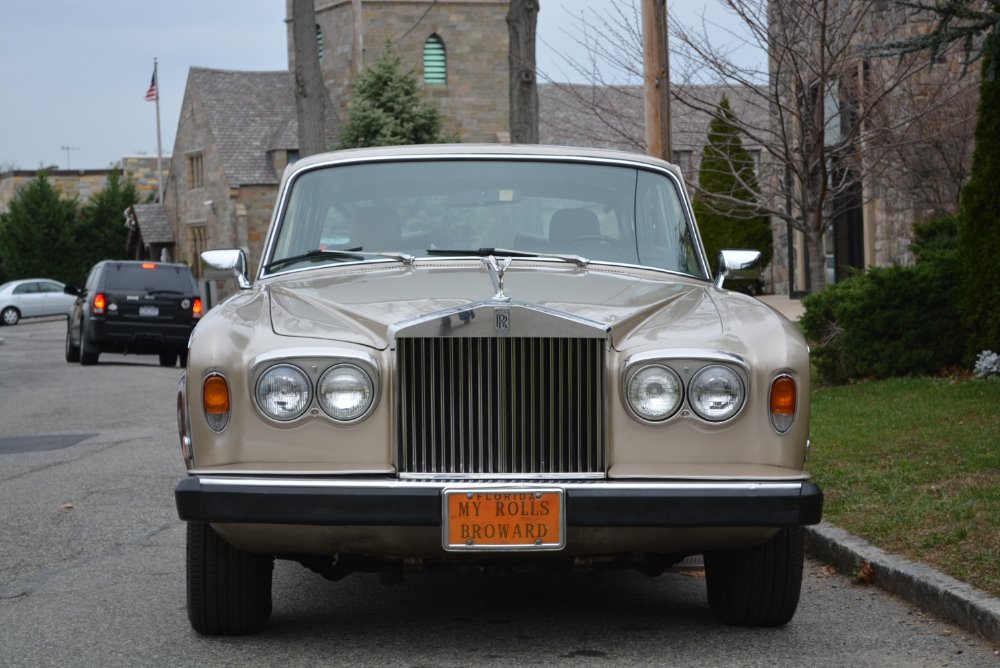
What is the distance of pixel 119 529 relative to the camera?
7.63 metres

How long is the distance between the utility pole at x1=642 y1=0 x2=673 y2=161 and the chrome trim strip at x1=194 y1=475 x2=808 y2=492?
9.02 meters

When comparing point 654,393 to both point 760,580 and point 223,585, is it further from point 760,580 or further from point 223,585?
point 223,585

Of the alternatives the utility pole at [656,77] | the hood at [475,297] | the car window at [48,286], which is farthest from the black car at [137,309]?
the car window at [48,286]

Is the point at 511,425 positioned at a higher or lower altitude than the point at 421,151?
lower

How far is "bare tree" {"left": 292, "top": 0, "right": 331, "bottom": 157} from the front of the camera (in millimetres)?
24266

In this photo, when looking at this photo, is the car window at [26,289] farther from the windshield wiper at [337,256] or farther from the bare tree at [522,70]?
the windshield wiper at [337,256]

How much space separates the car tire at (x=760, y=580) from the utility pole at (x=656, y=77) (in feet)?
27.9

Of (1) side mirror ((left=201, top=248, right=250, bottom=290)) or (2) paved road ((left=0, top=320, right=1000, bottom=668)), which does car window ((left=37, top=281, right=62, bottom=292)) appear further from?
(1) side mirror ((left=201, top=248, right=250, bottom=290))

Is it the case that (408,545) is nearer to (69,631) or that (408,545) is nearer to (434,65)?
(69,631)

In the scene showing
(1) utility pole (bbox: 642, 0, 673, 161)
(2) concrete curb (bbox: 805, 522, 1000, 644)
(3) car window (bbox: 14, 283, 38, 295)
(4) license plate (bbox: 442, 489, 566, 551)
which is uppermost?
(1) utility pole (bbox: 642, 0, 673, 161)

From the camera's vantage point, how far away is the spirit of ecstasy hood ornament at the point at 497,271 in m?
4.68

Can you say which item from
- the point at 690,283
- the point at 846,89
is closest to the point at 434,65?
the point at 846,89

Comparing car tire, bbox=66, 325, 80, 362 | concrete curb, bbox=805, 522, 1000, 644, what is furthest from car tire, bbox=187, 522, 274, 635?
car tire, bbox=66, 325, 80, 362

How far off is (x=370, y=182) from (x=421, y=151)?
0.30 meters
